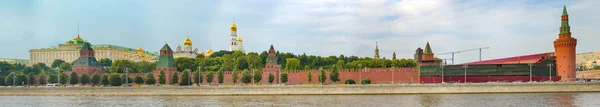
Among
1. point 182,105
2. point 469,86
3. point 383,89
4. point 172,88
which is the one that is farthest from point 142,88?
point 469,86

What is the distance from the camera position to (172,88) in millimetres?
60938

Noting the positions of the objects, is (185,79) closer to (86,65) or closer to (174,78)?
(174,78)

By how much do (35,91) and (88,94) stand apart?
708 centimetres

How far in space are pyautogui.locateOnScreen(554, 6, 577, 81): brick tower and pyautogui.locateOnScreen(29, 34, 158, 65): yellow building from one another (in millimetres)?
88472

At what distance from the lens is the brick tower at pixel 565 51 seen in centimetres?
6097

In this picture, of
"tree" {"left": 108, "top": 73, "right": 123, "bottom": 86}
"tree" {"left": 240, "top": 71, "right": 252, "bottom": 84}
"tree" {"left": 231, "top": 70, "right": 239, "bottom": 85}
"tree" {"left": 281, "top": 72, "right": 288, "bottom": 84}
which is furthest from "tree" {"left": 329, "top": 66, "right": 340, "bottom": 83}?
"tree" {"left": 108, "top": 73, "right": 123, "bottom": 86}

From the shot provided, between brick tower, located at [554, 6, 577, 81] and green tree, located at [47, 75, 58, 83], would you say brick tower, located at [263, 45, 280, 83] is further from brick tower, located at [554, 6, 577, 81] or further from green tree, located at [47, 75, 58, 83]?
brick tower, located at [554, 6, 577, 81]

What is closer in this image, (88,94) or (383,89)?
(383,89)

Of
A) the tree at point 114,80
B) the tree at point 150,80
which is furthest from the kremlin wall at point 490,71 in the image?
the tree at point 114,80

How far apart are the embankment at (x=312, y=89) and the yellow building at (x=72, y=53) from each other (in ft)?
195

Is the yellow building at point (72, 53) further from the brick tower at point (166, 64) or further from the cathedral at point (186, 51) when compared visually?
the brick tower at point (166, 64)

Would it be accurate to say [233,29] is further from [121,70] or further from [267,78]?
[267,78]

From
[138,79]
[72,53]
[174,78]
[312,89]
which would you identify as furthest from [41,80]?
[72,53]

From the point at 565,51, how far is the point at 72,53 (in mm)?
96449
